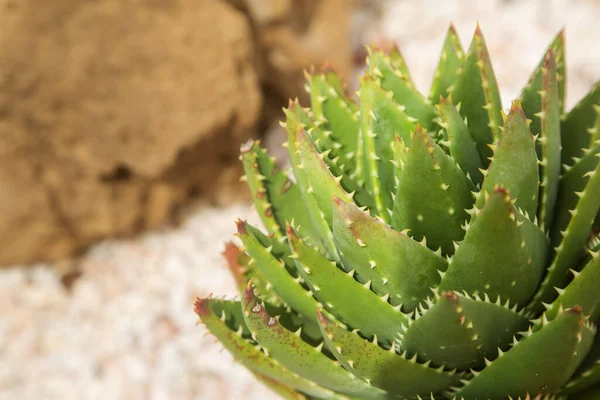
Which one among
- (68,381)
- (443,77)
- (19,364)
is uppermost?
(19,364)

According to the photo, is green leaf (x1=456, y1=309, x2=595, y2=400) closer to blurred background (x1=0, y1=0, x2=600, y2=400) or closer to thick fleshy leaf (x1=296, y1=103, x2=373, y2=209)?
thick fleshy leaf (x1=296, y1=103, x2=373, y2=209)

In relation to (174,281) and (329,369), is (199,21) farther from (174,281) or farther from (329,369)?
(329,369)

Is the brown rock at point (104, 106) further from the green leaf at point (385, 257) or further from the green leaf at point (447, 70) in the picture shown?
the green leaf at point (385, 257)

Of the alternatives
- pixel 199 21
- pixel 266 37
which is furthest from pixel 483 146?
pixel 266 37

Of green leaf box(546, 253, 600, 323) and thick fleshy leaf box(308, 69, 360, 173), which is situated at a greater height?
thick fleshy leaf box(308, 69, 360, 173)

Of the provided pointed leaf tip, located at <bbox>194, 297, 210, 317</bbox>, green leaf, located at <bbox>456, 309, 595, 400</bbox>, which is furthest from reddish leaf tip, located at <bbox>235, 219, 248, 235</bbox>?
green leaf, located at <bbox>456, 309, 595, 400</bbox>

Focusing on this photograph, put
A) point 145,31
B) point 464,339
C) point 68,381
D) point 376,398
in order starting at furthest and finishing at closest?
point 145,31
point 68,381
point 376,398
point 464,339

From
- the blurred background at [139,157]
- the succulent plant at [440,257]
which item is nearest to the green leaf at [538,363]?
the succulent plant at [440,257]
